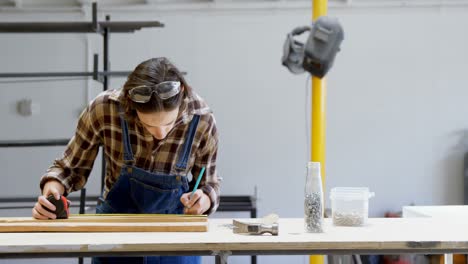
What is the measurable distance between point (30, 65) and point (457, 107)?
3883 millimetres

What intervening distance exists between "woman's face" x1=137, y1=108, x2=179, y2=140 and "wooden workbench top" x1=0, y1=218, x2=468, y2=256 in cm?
38

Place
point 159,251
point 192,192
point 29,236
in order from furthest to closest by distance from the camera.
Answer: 1. point 192,192
2. point 29,236
3. point 159,251

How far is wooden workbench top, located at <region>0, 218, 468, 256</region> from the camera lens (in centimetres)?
144

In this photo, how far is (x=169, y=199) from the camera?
1995 millimetres

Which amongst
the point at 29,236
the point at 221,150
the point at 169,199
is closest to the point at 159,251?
the point at 29,236

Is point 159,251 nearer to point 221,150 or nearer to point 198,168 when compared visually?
point 198,168

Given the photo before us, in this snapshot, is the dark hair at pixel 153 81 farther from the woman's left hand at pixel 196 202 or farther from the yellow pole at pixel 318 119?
the yellow pole at pixel 318 119

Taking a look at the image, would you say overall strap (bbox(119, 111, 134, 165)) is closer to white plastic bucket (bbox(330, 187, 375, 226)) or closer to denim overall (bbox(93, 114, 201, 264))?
denim overall (bbox(93, 114, 201, 264))

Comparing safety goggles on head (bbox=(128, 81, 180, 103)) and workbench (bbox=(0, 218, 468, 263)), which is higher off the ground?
safety goggles on head (bbox=(128, 81, 180, 103))

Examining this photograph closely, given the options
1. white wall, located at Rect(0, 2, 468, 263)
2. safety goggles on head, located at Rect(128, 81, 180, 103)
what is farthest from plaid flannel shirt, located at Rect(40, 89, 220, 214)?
white wall, located at Rect(0, 2, 468, 263)

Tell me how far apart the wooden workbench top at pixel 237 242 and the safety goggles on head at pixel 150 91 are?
0.41 meters

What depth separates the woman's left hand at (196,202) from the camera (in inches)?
75.5

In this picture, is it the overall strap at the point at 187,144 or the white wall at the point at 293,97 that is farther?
the white wall at the point at 293,97

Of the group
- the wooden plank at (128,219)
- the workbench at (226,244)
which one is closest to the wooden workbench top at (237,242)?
the workbench at (226,244)
